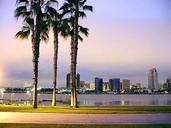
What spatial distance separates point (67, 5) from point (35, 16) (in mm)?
4735

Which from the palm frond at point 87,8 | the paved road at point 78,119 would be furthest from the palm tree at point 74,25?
the paved road at point 78,119

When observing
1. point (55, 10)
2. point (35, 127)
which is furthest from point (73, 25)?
point (35, 127)

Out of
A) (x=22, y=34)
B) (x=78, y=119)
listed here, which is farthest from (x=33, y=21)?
(x=78, y=119)

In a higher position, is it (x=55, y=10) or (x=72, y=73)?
(x=55, y=10)

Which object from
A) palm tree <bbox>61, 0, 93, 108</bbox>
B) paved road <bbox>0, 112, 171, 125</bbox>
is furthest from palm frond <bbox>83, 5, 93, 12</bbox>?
paved road <bbox>0, 112, 171, 125</bbox>

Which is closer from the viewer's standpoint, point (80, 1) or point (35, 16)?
point (35, 16)

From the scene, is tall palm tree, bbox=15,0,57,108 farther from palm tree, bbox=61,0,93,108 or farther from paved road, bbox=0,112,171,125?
paved road, bbox=0,112,171,125

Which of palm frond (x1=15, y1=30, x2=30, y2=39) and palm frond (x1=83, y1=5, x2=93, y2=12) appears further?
palm frond (x1=83, y1=5, x2=93, y2=12)

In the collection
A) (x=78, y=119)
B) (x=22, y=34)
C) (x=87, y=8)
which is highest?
(x=87, y=8)

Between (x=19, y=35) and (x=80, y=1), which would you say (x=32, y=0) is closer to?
(x=19, y=35)

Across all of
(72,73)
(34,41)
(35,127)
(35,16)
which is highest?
(35,16)

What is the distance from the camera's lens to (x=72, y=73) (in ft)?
123

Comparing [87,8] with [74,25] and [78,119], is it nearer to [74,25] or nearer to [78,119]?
[74,25]

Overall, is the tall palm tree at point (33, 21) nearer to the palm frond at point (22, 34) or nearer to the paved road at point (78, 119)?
the palm frond at point (22, 34)
